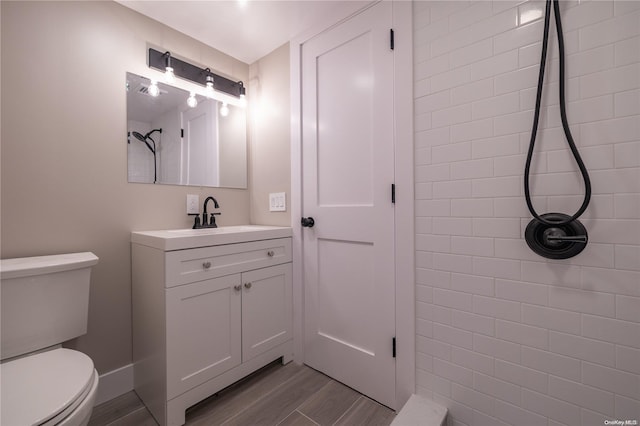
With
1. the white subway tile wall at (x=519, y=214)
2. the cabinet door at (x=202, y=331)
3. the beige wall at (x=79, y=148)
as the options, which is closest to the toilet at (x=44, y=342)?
the beige wall at (x=79, y=148)

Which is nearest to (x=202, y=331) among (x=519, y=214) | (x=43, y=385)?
(x=43, y=385)

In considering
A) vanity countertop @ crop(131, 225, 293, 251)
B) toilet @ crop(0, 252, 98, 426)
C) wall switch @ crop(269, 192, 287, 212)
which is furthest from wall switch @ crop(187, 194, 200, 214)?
toilet @ crop(0, 252, 98, 426)

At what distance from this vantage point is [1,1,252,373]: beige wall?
4.24ft

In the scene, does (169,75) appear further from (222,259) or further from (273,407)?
(273,407)

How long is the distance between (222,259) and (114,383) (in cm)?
95

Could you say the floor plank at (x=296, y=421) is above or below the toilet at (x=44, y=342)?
below

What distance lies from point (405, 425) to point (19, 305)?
1668 mm

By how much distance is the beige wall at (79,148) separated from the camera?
129cm

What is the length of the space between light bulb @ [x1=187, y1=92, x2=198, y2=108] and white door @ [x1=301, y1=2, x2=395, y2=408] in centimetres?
77

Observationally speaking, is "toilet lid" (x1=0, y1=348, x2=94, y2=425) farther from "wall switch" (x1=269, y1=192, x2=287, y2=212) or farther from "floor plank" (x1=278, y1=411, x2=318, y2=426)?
"wall switch" (x1=269, y1=192, x2=287, y2=212)

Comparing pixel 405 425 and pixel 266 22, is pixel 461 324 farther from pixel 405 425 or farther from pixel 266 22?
pixel 266 22

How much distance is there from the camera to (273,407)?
146cm

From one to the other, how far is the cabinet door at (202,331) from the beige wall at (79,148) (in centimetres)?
53

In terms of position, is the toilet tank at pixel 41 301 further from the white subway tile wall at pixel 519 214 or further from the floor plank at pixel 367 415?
the white subway tile wall at pixel 519 214
